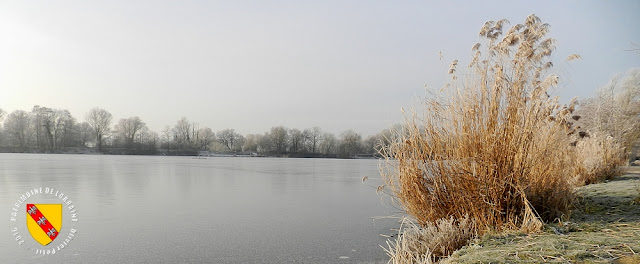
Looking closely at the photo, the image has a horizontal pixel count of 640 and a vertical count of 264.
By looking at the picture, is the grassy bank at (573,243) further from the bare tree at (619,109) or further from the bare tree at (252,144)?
the bare tree at (252,144)

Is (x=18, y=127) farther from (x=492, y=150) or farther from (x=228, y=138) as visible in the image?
(x=492, y=150)

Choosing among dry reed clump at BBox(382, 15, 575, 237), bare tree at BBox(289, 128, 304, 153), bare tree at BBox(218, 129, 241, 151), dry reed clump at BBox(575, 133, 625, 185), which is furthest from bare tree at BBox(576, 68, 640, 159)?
bare tree at BBox(218, 129, 241, 151)

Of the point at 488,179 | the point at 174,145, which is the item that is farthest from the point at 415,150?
the point at 174,145

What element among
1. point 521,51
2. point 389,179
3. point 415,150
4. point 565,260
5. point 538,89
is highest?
point 521,51

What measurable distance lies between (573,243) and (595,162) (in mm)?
7123

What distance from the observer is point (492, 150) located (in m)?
3.36

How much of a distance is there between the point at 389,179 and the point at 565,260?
1.95m

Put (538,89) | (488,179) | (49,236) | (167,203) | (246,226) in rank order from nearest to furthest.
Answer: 1. (488,179)
2. (538,89)
3. (49,236)
4. (246,226)
5. (167,203)

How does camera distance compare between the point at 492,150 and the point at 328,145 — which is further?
the point at 328,145

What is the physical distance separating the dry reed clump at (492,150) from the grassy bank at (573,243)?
0.24m

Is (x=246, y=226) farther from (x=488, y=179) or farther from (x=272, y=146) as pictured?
(x=272, y=146)

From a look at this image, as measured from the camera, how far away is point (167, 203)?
246 inches

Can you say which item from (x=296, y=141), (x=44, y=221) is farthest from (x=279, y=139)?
(x=44, y=221)

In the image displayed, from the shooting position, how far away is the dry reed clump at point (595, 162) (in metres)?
7.99
